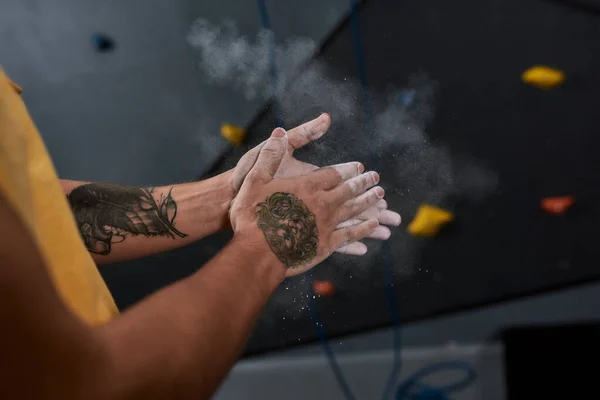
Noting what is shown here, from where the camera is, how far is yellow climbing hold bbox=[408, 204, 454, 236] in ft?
2.85

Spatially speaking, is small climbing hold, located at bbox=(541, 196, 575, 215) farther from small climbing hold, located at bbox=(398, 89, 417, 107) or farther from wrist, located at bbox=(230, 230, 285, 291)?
wrist, located at bbox=(230, 230, 285, 291)

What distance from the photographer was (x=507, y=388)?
0.95 m

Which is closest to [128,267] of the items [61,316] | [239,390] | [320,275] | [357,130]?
[239,390]

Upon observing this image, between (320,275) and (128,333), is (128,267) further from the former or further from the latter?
(128,333)

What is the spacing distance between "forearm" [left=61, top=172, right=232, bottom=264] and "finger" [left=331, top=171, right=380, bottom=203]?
15 centimetres

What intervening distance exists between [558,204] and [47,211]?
76 cm

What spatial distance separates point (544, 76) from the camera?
0.82 meters

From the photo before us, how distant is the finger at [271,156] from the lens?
2.18 feet

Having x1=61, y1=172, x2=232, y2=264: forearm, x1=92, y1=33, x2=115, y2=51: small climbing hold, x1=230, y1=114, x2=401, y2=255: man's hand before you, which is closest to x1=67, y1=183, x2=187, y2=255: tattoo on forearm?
x1=61, y1=172, x2=232, y2=264: forearm

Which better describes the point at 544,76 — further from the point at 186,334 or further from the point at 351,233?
the point at 186,334

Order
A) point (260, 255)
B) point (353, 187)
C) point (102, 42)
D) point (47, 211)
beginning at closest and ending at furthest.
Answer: point (47, 211) → point (260, 255) → point (353, 187) → point (102, 42)

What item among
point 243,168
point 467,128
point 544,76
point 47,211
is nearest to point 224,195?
point 243,168

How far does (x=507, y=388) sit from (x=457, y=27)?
2.08 ft

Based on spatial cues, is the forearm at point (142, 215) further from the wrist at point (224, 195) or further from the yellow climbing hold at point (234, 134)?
the yellow climbing hold at point (234, 134)
